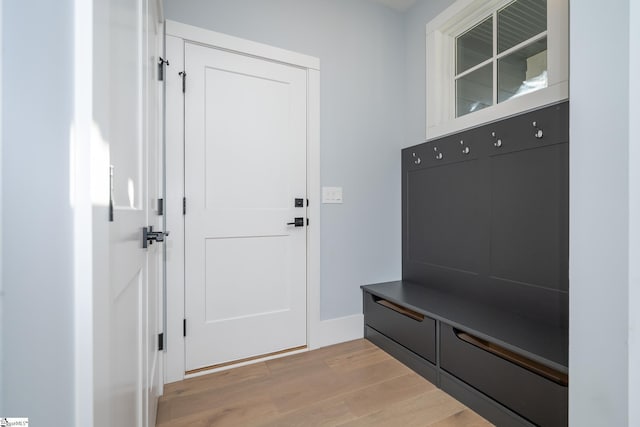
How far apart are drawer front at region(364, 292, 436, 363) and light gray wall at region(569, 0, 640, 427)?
93 centimetres

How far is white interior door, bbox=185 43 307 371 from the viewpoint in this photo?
1828 mm

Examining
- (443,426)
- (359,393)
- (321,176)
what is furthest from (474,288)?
(321,176)

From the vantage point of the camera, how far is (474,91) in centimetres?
214

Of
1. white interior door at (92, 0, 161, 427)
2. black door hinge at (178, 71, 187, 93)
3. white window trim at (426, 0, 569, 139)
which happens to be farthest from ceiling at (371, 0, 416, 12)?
white interior door at (92, 0, 161, 427)

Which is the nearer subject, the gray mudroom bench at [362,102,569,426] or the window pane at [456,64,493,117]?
the gray mudroom bench at [362,102,569,426]

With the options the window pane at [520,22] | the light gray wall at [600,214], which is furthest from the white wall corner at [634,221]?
the window pane at [520,22]

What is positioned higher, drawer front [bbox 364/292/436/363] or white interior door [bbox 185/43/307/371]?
white interior door [bbox 185/43/307/371]

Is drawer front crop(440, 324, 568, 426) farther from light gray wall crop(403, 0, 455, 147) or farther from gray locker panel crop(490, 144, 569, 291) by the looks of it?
light gray wall crop(403, 0, 455, 147)

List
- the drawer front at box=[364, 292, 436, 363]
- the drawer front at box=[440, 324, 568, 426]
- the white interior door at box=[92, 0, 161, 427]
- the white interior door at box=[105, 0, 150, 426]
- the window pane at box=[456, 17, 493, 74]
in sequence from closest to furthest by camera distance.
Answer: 1. the white interior door at box=[92, 0, 161, 427]
2. the white interior door at box=[105, 0, 150, 426]
3. the drawer front at box=[440, 324, 568, 426]
4. the drawer front at box=[364, 292, 436, 363]
5. the window pane at box=[456, 17, 493, 74]

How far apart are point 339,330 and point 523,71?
2.18 meters

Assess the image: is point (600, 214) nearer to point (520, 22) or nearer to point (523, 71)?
point (523, 71)

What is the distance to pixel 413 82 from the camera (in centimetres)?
251

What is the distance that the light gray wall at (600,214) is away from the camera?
70 cm

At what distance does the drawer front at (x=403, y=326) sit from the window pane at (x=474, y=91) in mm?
1555
